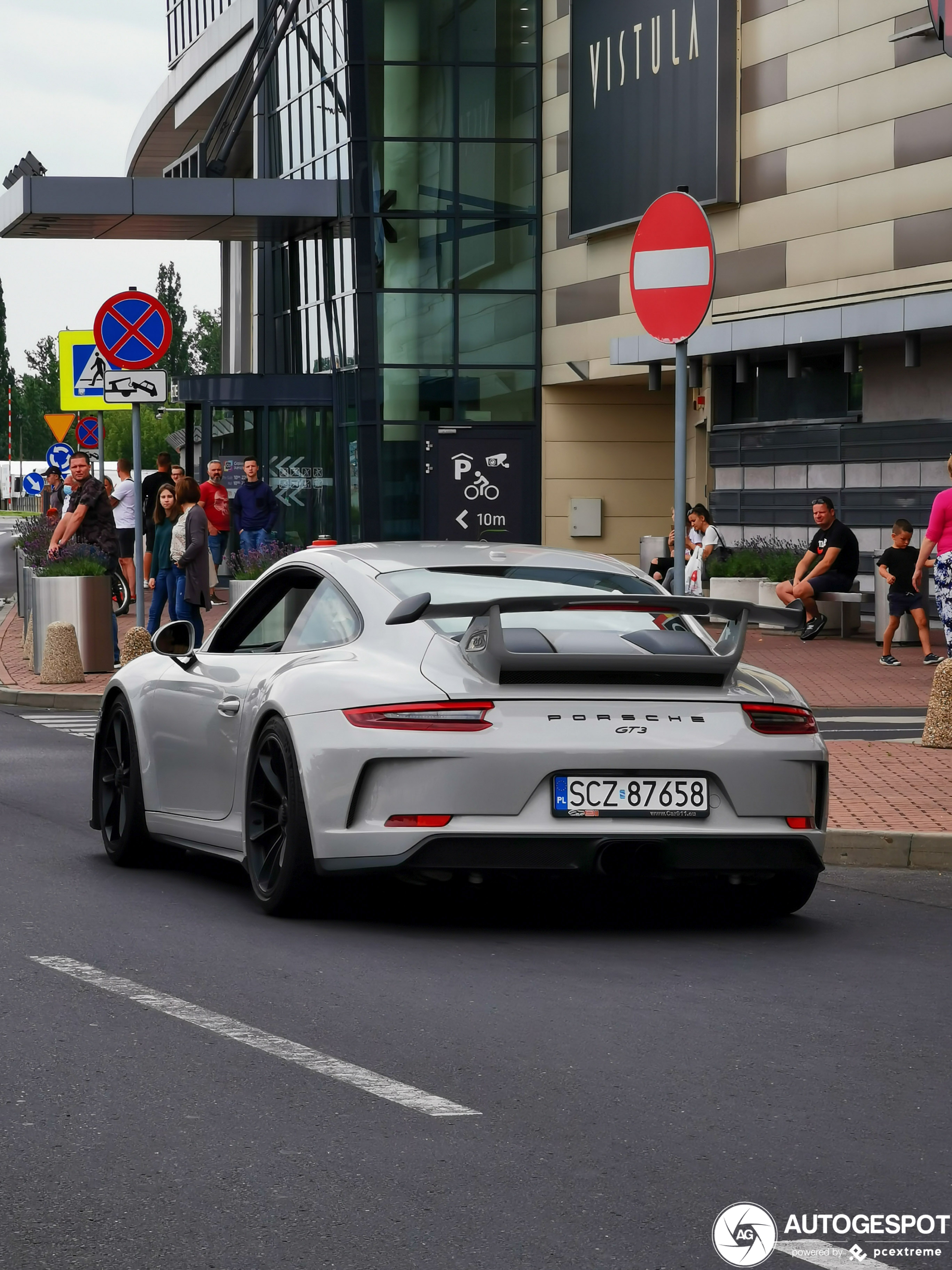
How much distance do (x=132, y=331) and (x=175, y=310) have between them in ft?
468

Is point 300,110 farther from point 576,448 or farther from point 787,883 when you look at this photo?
point 787,883

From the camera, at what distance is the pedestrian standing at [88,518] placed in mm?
20422

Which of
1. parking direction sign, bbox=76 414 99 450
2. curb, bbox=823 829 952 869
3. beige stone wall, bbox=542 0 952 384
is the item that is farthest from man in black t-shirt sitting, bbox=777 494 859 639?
parking direction sign, bbox=76 414 99 450

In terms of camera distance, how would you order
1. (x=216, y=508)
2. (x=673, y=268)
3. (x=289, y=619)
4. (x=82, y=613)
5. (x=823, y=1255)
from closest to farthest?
(x=823, y=1255) → (x=289, y=619) → (x=673, y=268) → (x=82, y=613) → (x=216, y=508)

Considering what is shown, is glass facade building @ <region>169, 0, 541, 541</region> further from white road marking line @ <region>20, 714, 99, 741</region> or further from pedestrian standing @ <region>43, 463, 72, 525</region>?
white road marking line @ <region>20, 714, 99, 741</region>

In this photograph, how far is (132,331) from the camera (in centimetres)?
1872

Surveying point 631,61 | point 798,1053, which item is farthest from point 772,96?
point 798,1053

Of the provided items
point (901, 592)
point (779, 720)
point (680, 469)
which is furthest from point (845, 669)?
point (779, 720)

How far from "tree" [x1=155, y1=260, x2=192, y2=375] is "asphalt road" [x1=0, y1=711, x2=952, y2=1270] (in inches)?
5920

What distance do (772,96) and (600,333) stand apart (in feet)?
18.7

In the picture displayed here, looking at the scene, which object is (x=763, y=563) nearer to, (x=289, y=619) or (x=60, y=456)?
(x=289, y=619)

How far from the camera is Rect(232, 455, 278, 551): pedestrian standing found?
88.9 feet

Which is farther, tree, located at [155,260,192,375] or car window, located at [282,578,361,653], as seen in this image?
tree, located at [155,260,192,375]

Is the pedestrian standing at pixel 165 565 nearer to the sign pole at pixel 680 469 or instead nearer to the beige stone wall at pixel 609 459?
the sign pole at pixel 680 469
